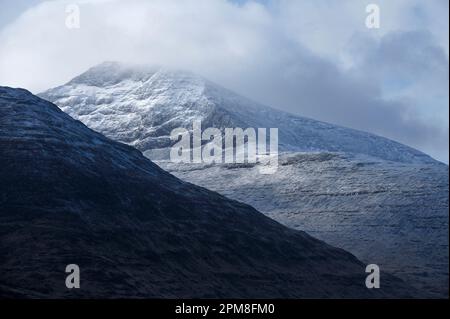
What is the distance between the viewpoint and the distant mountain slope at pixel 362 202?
5310 inches

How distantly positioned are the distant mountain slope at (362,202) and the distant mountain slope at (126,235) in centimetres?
1038

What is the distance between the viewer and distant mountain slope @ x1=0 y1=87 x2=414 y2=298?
100688 millimetres

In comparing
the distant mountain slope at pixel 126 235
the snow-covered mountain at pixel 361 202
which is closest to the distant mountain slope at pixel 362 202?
the snow-covered mountain at pixel 361 202

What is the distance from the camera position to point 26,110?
142 metres

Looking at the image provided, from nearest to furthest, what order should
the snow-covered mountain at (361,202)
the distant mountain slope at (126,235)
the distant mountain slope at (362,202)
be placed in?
the distant mountain slope at (126,235) < the distant mountain slope at (362,202) < the snow-covered mountain at (361,202)

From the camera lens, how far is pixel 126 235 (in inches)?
4432

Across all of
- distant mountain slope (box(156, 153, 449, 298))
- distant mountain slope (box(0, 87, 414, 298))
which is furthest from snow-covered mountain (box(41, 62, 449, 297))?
distant mountain slope (box(0, 87, 414, 298))

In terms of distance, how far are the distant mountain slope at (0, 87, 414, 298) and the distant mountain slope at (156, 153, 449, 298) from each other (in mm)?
10378

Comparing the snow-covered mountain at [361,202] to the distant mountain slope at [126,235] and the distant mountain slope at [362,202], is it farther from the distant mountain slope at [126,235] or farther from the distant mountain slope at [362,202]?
the distant mountain slope at [126,235]

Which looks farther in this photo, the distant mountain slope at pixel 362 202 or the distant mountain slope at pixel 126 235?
the distant mountain slope at pixel 362 202

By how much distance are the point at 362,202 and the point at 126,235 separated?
2289 inches
